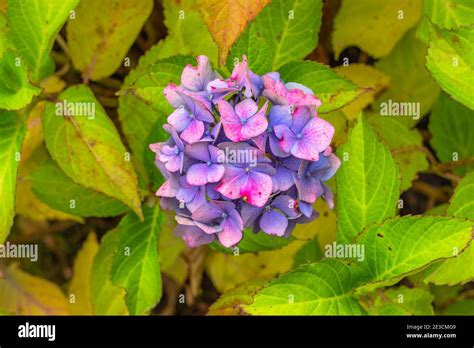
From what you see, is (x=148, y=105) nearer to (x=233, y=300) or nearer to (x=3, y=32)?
(x=3, y=32)


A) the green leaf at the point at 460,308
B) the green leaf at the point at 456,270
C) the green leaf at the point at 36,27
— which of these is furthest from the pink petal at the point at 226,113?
the green leaf at the point at 460,308

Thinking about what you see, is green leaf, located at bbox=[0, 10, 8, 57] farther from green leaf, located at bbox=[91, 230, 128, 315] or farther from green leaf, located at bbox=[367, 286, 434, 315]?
green leaf, located at bbox=[367, 286, 434, 315]

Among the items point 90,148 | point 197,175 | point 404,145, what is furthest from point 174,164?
point 404,145

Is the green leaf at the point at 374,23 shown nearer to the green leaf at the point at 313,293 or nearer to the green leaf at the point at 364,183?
the green leaf at the point at 364,183

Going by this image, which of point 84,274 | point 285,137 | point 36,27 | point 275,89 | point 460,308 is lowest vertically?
point 460,308

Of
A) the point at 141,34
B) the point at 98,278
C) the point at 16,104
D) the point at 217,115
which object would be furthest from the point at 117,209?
the point at 141,34

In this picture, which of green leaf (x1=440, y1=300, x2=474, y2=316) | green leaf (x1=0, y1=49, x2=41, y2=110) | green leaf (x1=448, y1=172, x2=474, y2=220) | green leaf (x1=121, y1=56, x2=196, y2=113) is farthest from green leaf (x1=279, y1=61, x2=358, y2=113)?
green leaf (x1=440, y1=300, x2=474, y2=316)
